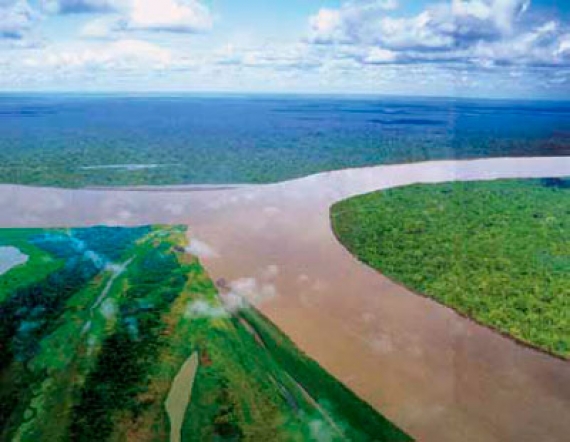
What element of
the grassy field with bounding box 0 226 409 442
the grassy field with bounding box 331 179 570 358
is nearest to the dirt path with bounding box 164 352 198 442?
the grassy field with bounding box 0 226 409 442

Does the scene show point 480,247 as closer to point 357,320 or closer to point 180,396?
point 357,320

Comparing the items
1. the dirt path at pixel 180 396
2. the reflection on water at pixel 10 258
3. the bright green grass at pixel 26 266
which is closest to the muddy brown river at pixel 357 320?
the bright green grass at pixel 26 266

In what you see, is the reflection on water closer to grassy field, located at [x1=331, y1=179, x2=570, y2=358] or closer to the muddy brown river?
the muddy brown river

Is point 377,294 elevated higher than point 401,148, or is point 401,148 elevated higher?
point 377,294

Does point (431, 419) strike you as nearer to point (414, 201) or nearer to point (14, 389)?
point (14, 389)

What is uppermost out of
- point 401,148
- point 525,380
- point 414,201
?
point 525,380

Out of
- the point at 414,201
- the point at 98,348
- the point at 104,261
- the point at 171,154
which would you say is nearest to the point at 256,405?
the point at 98,348

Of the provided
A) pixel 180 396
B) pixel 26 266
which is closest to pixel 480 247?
pixel 180 396
